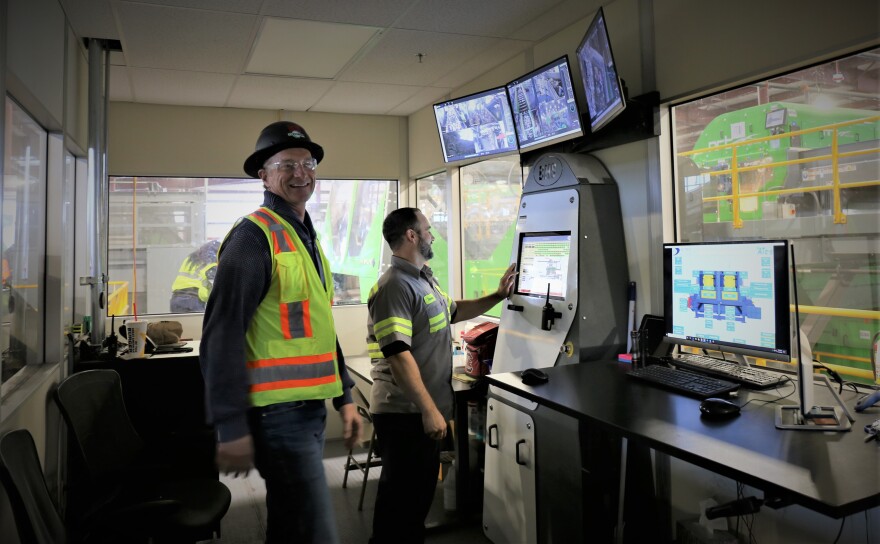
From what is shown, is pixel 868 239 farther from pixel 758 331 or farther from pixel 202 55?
pixel 202 55

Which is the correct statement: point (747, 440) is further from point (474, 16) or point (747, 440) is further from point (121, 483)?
point (474, 16)

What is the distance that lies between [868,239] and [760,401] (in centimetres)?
289

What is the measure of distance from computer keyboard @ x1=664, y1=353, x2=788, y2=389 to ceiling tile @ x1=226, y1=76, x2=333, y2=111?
3224 millimetres

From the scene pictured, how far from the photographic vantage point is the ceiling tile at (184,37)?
124 inches

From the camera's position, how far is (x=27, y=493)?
174 cm

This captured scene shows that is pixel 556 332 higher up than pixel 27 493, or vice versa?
pixel 556 332

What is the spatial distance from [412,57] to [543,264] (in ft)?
5.71

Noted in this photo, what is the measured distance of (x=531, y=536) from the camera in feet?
9.22

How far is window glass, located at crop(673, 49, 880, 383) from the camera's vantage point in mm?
3904

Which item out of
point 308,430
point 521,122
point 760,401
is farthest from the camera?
point 521,122

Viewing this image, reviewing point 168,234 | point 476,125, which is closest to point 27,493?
point 476,125

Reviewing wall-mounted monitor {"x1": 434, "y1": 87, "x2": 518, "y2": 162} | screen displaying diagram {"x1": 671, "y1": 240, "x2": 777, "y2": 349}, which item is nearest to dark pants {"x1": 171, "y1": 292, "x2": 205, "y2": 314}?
wall-mounted monitor {"x1": 434, "y1": 87, "x2": 518, "y2": 162}

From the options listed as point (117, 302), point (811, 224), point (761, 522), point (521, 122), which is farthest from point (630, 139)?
point (117, 302)

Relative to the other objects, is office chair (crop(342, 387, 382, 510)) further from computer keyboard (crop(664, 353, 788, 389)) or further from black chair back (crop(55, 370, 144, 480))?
computer keyboard (crop(664, 353, 788, 389))
